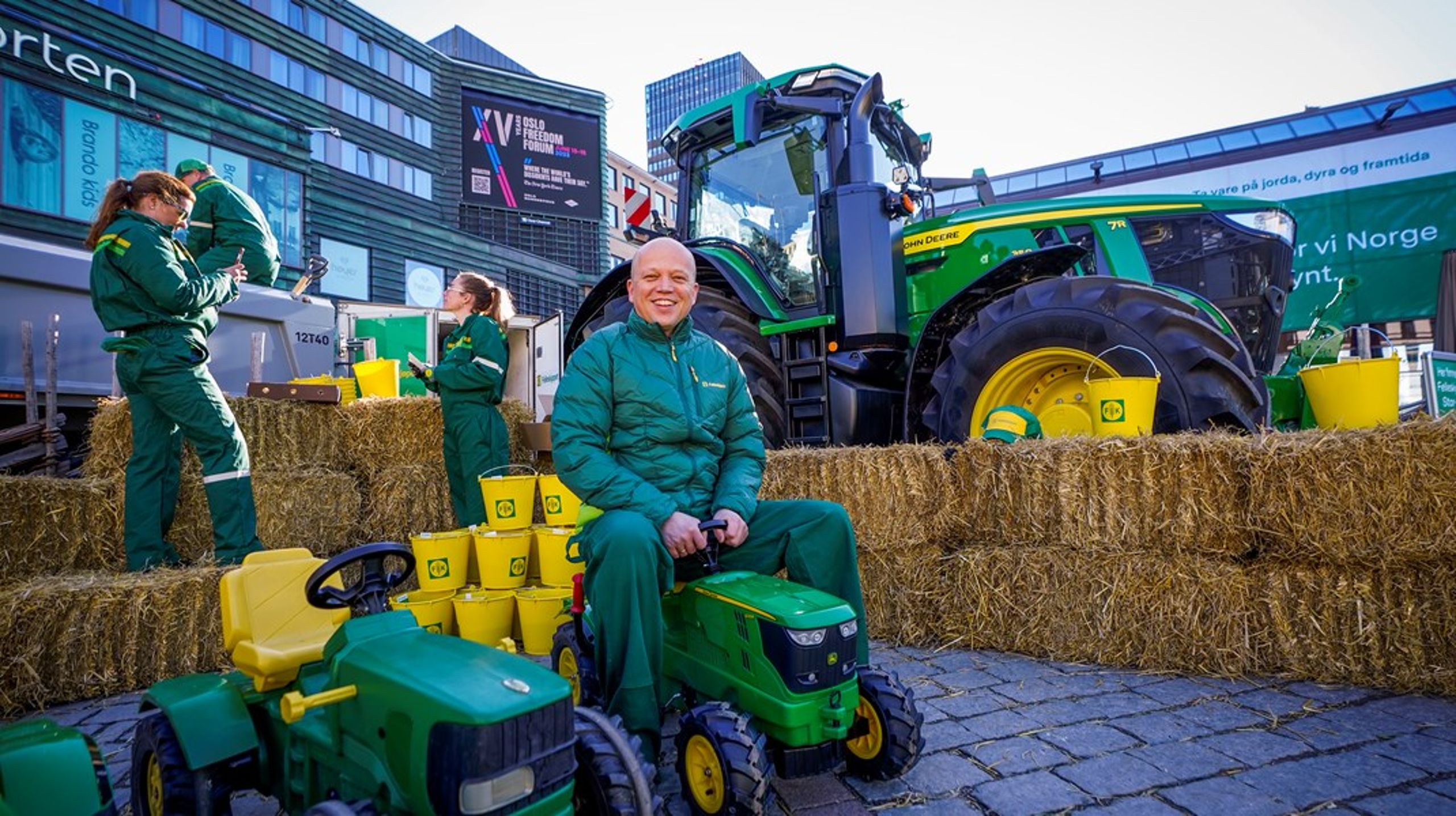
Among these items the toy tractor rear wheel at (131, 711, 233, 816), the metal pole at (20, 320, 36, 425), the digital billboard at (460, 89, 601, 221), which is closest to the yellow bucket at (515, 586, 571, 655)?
the toy tractor rear wheel at (131, 711, 233, 816)

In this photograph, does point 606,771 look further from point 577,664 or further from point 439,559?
point 439,559

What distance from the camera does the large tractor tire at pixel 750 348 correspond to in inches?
202

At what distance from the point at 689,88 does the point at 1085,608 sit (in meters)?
87.7

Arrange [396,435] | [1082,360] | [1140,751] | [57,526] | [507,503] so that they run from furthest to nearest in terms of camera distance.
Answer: [396,435] < [507,503] < [1082,360] < [57,526] < [1140,751]

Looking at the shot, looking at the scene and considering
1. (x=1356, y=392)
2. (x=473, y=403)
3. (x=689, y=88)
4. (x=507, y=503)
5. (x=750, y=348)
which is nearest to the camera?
(x=1356, y=392)

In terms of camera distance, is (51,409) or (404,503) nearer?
(404,503)

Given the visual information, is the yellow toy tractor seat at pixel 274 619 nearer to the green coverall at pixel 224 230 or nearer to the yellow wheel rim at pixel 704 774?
the yellow wheel rim at pixel 704 774

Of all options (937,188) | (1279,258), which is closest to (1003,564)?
(1279,258)

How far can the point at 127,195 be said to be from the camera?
3717 millimetres

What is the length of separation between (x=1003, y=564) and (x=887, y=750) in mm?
1785

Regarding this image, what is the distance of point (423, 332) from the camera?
11.4 meters

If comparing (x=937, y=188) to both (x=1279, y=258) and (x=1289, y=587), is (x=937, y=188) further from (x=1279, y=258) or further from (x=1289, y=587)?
(x=1289, y=587)

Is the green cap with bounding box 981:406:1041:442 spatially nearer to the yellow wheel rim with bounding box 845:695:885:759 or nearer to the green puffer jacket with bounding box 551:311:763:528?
the green puffer jacket with bounding box 551:311:763:528

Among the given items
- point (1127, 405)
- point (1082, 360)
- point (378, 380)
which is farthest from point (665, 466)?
point (378, 380)
